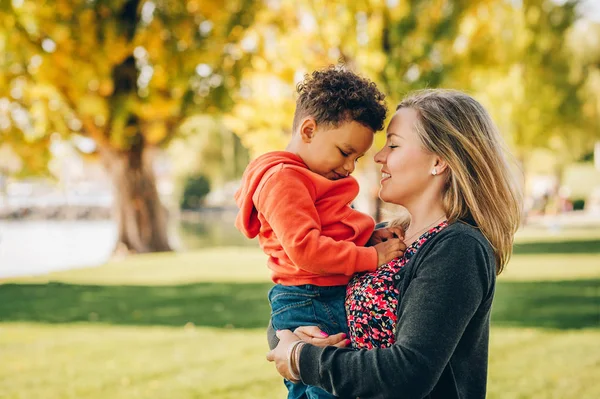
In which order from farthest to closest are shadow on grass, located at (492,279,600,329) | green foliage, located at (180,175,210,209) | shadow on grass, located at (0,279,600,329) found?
green foliage, located at (180,175,210,209), shadow on grass, located at (0,279,600,329), shadow on grass, located at (492,279,600,329)

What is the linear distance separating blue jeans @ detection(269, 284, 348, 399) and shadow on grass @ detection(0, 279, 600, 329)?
6.14 meters

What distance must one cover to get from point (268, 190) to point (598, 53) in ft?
148

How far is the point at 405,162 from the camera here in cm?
216

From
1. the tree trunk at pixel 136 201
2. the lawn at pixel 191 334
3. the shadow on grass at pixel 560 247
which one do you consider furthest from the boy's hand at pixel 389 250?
the tree trunk at pixel 136 201

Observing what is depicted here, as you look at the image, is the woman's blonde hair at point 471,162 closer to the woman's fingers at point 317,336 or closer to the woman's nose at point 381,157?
the woman's nose at point 381,157

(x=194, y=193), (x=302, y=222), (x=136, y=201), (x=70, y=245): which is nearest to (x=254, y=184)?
(x=302, y=222)

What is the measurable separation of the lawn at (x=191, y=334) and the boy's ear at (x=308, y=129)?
3.70 metres

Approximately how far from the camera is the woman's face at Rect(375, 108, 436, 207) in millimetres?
2148

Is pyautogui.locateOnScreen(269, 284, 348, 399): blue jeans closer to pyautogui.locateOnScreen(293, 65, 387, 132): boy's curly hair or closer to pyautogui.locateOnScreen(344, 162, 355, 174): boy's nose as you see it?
pyautogui.locateOnScreen(344, 162, 355, 174): boy's nose

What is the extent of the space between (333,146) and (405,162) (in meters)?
0.31

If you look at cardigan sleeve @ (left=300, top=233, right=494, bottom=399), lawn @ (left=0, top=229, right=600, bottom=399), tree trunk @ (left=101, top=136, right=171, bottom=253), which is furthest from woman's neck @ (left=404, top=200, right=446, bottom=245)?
tree trunk @ (left=101, top=136, right=171, bottom=253)

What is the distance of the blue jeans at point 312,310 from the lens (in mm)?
2252

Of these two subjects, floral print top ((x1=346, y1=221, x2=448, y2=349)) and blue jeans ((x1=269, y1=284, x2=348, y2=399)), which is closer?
floral print top ((x1=346, y1=221, x2=448, y2=349))


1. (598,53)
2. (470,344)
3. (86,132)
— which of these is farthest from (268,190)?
(598,53)
